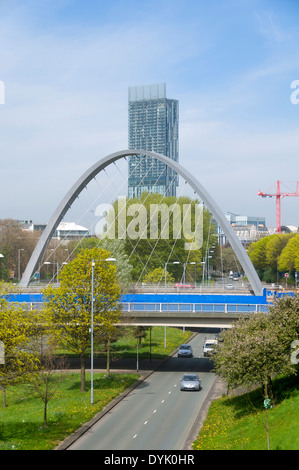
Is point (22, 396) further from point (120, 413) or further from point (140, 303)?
point (140, 303)

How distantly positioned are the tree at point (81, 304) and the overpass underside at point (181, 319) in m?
4.81

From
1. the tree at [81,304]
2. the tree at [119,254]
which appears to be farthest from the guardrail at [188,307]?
the tree at [119,254]

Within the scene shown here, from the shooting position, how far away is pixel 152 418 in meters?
34.3

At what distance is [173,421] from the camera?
33.5 m

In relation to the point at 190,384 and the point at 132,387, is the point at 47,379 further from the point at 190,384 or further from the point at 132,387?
the point at 190,384

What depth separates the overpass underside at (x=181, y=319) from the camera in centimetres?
4859

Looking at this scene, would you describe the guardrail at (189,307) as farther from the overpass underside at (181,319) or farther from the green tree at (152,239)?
the green tree at (152,239)

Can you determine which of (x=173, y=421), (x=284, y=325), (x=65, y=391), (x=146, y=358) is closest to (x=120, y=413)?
(x=173, y=421)

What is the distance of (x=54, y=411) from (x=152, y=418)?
19.6ft

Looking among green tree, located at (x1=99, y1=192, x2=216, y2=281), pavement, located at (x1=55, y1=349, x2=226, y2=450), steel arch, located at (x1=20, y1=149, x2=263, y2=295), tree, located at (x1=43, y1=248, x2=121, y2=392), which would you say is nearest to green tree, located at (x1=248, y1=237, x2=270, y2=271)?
green tree, located at (x1=99, y1=192, x2=216, y2=281)

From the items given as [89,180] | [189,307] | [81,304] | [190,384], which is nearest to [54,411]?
[81,304]

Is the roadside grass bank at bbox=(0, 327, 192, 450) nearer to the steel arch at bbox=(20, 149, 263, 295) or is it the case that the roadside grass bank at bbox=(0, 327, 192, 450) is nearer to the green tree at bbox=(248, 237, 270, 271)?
the steel arch at bbox=(20, 149, 263, 295)
